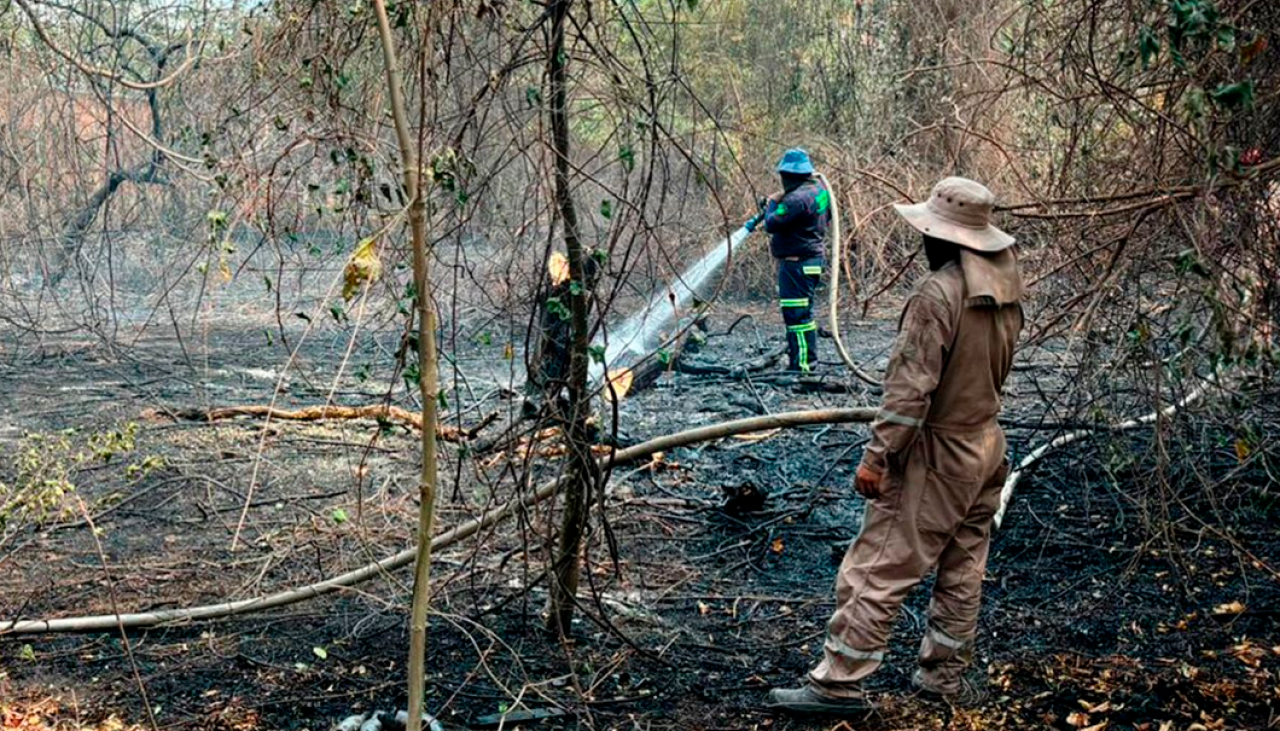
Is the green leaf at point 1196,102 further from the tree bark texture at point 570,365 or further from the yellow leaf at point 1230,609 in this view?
the yellow leaf at point 1230,609

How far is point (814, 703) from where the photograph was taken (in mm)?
4379

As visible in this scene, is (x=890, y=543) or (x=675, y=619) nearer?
(x=890, y=543)

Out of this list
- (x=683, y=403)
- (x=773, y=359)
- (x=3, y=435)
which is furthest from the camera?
(x=773, y=359)

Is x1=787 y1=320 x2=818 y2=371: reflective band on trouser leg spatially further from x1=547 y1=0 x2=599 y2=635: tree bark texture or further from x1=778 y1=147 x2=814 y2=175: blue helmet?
x1=547 y1=0 x2=599 y2=635: tree bark texture

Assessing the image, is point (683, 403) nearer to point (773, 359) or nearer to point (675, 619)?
point (773, 359)

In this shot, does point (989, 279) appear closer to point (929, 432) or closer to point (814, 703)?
point (929, 432)

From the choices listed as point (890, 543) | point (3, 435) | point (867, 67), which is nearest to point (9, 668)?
point (890, 543)

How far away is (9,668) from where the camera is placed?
16.0 ft

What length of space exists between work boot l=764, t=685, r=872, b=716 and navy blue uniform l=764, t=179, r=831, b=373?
6343mm

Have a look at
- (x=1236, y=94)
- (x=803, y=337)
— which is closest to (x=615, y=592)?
(x=1236, y=94)

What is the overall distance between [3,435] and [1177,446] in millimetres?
7254

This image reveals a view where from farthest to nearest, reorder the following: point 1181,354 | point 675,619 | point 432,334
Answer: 1. point 675,619
2. point 1181,354
3. point 432,334

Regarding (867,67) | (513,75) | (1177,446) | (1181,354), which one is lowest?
(1177,446)

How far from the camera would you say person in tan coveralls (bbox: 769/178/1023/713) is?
14.0 feet
